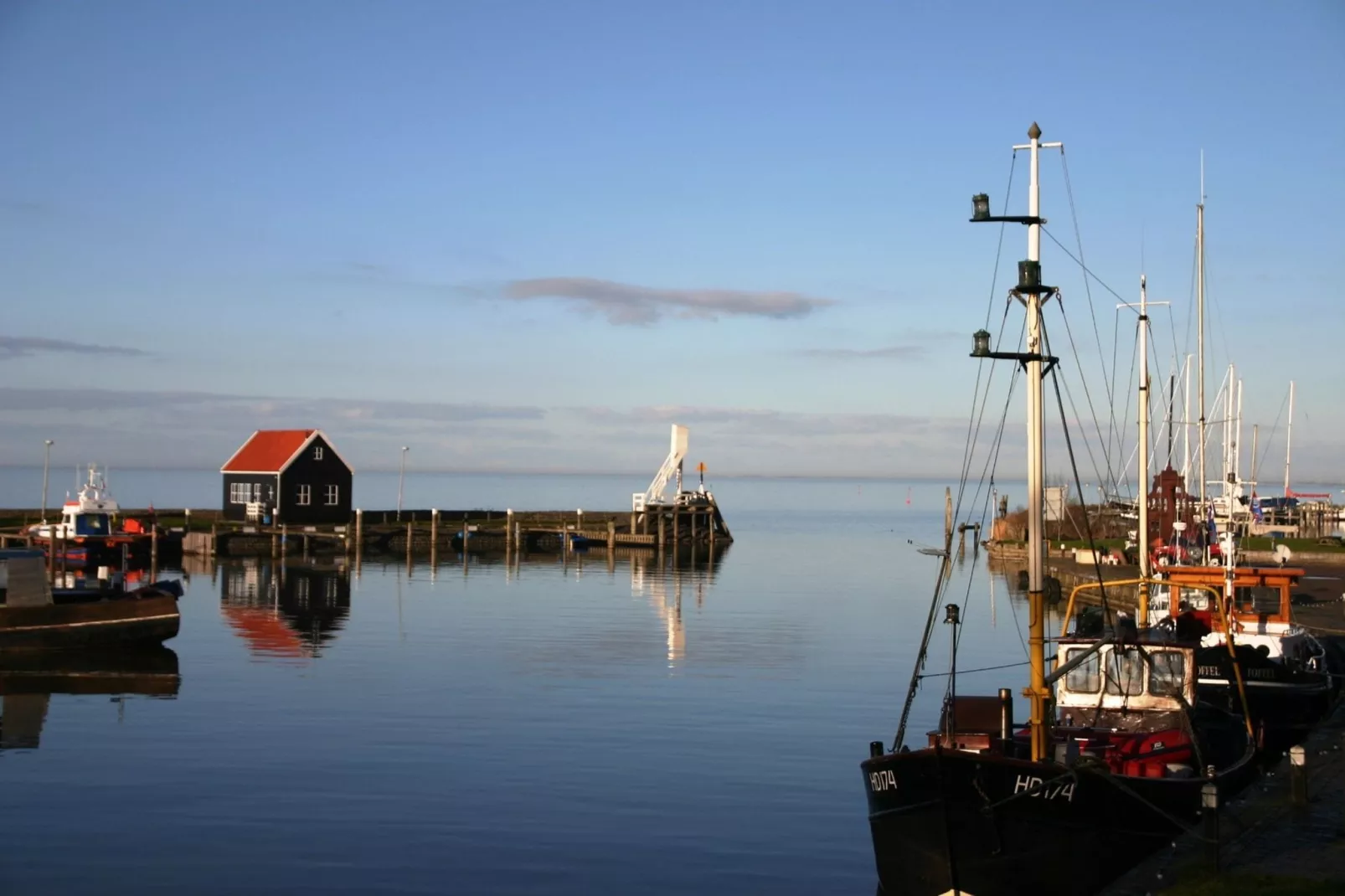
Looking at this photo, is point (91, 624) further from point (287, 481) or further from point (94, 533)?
point (287, 481)

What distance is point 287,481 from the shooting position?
80875 millimetres

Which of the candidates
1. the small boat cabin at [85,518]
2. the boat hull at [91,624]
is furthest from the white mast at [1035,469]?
the small boat cabin at [85,518]

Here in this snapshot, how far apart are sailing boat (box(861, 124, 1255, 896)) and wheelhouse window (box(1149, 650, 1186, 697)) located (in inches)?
11.0

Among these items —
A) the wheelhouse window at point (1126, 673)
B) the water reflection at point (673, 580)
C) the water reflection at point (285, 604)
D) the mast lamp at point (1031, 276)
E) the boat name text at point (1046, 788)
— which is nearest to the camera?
the boat name text at point (1046, 788)

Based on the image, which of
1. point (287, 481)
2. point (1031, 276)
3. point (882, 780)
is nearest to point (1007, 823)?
point (882, 780)

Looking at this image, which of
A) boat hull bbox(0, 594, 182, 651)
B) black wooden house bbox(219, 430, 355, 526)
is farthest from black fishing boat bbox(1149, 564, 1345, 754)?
black wooden house bbox(219, 430, 355, 526)

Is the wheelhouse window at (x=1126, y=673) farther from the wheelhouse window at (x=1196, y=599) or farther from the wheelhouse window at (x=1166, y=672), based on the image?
the wheelhouse window at (x=1196, y=599)

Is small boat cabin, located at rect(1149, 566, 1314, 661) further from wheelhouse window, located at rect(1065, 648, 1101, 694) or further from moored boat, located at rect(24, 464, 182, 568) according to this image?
moored boat, located at rect(24, 464, 182, 568)

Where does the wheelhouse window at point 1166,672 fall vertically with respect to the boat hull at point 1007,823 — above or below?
above

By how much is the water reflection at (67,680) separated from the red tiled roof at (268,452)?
42.7 meters

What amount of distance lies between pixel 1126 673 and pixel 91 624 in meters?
29.9

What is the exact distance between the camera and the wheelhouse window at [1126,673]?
763 inches

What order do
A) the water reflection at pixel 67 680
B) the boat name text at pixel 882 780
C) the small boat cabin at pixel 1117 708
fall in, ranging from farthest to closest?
1. the water reflection at pixel 67 680
2. the small boat cabin at pixel 1117 708
3. the boat name text at pixel 882 780

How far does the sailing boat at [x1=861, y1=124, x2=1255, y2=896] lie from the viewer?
15.0 meters
